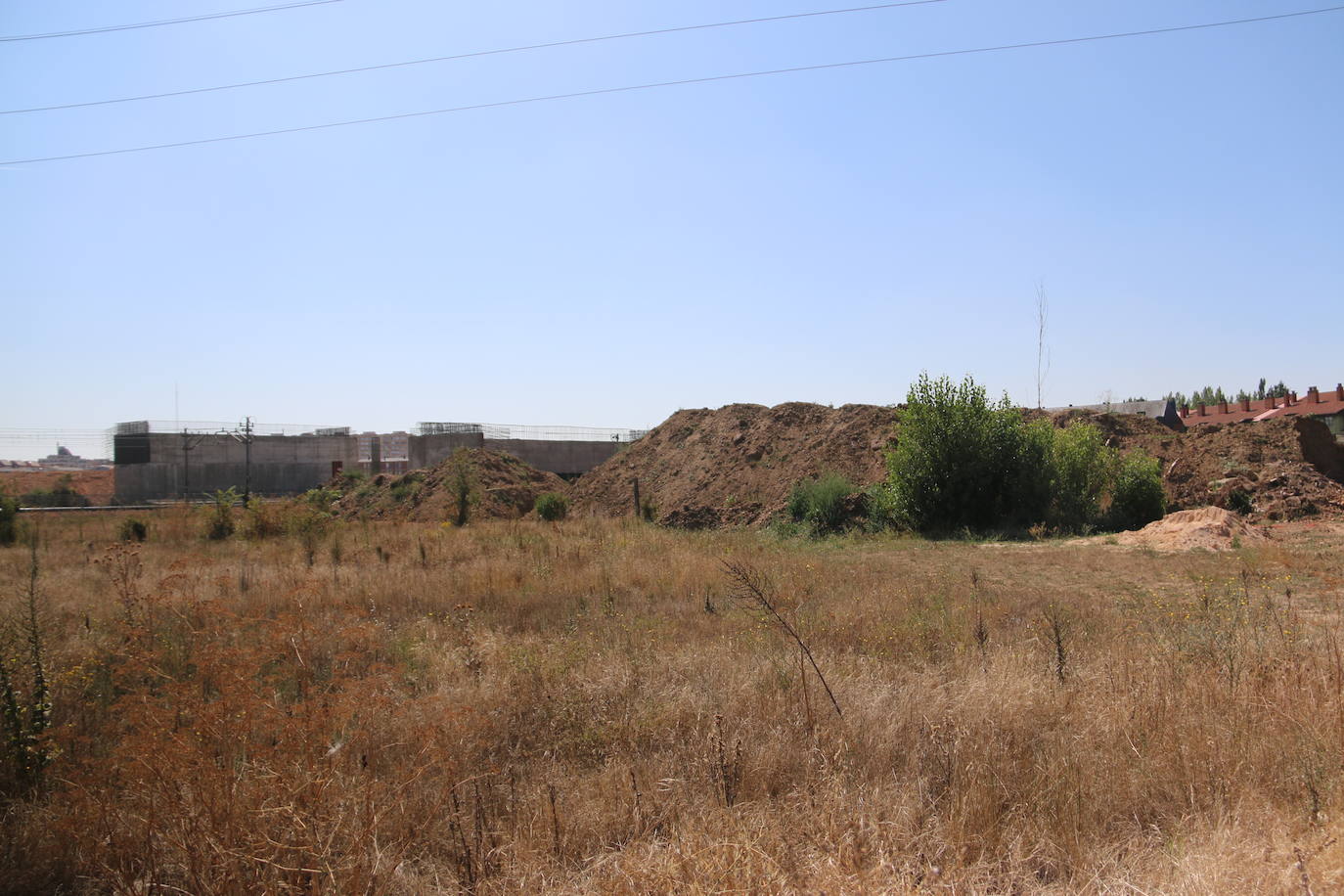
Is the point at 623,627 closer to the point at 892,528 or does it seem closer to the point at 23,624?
the point at 23,624

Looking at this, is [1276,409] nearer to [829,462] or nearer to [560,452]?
[829,462]

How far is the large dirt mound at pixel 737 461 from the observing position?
25.5 metres

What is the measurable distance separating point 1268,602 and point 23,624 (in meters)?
10.0

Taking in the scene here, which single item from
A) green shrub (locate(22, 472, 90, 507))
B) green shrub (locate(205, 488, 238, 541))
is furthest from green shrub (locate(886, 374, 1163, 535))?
green shrub (locate(22, 472, 90, 507))

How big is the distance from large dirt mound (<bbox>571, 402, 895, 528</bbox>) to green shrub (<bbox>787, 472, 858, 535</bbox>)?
3.73 feet

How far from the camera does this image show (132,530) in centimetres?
2031

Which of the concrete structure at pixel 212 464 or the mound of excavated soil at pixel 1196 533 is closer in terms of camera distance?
the mound of excavated soil at pixel 1196 533

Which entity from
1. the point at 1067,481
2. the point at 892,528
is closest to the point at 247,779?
the point at 892,528

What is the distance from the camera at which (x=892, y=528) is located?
21.3 meters

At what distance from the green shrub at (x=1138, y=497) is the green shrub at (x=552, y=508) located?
16700 millimetres

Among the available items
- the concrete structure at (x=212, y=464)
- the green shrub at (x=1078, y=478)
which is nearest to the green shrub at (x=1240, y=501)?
the green shrub at (x=1078, y=478)

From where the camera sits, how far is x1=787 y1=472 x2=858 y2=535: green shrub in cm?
2228

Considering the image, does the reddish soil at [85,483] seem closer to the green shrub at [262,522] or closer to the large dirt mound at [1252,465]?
the green shrub at [262,522]

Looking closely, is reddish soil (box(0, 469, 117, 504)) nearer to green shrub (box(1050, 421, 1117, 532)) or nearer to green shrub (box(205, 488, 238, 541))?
green shrub (box(205, 488, 238, 541))
